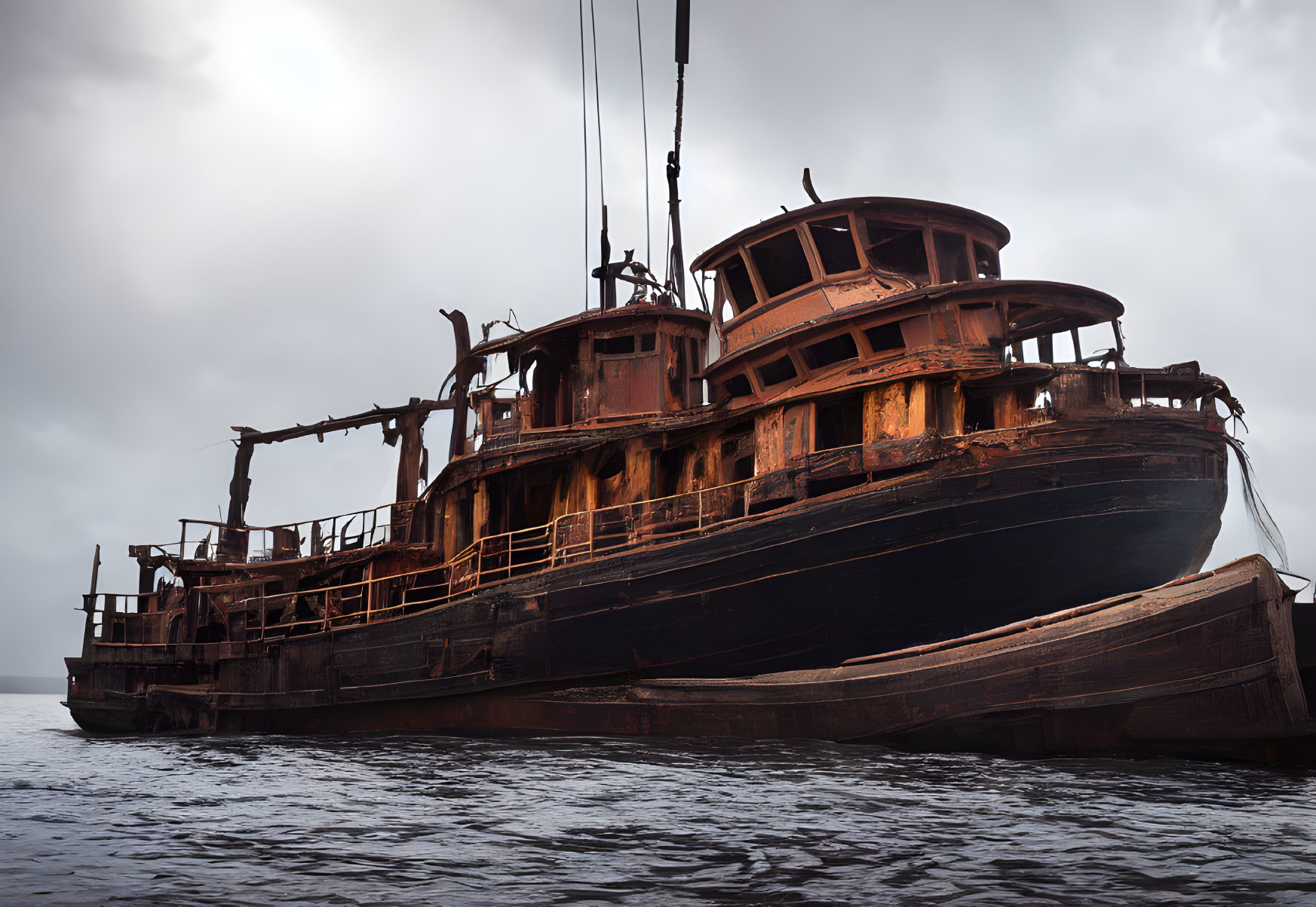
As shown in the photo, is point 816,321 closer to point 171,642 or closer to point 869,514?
point 869,514

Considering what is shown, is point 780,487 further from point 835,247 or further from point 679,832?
point 679,832

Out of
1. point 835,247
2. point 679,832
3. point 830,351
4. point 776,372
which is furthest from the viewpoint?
point 835,247

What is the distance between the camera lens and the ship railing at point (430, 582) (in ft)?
50.4

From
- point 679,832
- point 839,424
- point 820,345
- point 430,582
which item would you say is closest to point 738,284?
point 820,345

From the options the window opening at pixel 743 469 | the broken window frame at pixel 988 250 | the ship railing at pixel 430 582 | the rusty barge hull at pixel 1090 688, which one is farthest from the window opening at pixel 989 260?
the rusty barge hull at pixel 1090 688

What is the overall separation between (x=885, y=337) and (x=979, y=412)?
170 cm

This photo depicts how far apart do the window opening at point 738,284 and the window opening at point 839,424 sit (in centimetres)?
287

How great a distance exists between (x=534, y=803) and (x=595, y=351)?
432 inches

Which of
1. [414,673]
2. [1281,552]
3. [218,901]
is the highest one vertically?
[1281,552]

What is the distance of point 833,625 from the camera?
44.3 feet

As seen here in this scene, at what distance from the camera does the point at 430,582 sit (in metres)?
21.4

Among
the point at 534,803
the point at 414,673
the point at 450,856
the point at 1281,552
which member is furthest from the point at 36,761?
the point at 1281,552

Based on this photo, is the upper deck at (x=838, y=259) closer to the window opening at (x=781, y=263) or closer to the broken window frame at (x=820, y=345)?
the window opening at (x=781, y=263)

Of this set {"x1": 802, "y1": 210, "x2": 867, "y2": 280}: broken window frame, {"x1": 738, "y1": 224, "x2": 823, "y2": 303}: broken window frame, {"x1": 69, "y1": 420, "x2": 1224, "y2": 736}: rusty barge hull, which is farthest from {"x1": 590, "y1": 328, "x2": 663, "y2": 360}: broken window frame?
{"x1": 69, "y1": 420, "x2": 1224, "y2": 736}: rusty barge hull
